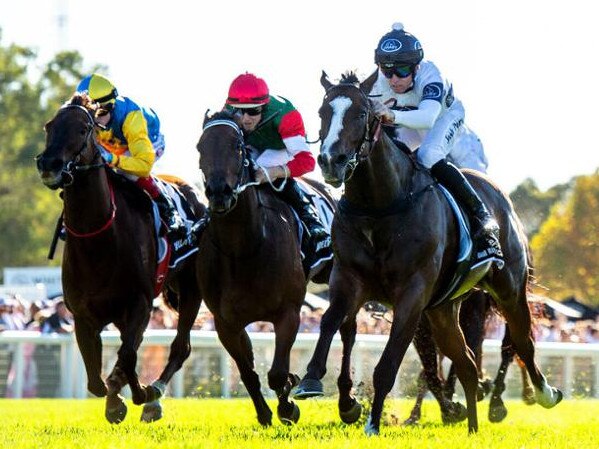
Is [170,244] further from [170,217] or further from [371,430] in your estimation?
[371,430]

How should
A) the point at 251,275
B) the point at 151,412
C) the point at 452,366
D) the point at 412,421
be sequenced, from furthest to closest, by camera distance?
the point at 412,421 < the point at 452,366 < the point at 151,412 < the point at 251,275

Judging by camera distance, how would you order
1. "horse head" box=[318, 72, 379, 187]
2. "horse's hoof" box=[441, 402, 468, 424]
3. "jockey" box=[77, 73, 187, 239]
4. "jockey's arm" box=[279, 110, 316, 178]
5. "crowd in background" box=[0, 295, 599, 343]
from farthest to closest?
"crowd in background" box=[0, 295, 599, 343], "horse's hoof" box=[441, 402, 468, 424], "jockey" box=[77, 73, 187, 239], "jockey's arm" box=[279, 110, 316, 178], "horse head" box=[318, 72, 379, 187]

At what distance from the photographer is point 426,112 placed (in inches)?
335

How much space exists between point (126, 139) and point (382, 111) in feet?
8.34

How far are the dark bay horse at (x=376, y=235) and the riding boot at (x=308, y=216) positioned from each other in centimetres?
105

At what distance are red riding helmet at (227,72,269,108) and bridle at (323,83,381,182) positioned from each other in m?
1.39

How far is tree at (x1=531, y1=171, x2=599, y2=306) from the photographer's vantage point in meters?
51.1

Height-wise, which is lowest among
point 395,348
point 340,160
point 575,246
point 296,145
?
point 575,246

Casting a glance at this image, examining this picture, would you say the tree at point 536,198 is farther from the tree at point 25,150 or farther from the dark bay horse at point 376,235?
the dark bay horse at point 376,235

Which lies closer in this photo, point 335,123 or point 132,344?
point 335,123

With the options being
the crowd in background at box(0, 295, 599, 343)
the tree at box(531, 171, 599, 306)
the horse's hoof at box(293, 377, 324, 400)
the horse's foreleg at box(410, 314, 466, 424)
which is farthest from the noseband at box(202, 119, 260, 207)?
the tree at box(531, 171, 599, 306)

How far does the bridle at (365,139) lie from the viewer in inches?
301

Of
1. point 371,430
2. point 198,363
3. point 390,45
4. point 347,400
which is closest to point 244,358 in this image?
point 347,400

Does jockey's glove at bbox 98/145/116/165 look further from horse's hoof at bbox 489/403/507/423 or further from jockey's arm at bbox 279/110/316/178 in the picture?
horse's hoof at bbox 489/403/507/423
